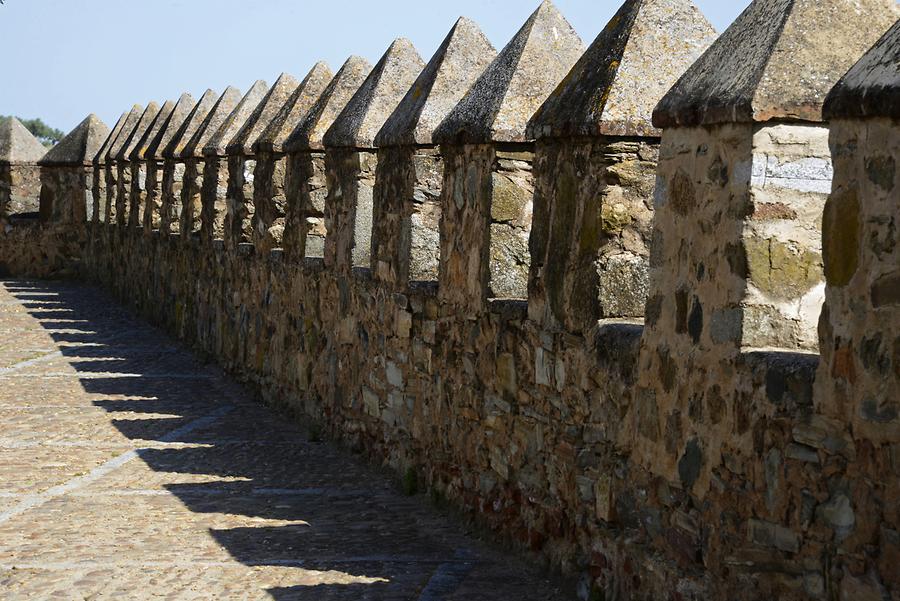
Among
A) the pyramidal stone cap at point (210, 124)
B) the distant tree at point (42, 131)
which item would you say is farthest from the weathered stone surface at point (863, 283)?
the distant tree at point (42, 131)

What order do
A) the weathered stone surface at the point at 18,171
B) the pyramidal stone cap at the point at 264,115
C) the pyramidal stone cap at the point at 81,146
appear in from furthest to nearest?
the weathered stone surface at the point at 18,171 → the pyramidal stone cap at the point at 81,146 → the pyramidal stone cap at the point at 264,115

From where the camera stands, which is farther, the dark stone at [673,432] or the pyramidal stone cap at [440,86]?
the pyramidal stone cap at [440,86]

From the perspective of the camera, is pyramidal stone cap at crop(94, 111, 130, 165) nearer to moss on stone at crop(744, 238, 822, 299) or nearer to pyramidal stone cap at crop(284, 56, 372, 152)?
pyramidal stone cap at crop(284, 56, 372, 152)

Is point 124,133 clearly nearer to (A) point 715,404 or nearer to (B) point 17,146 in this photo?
(B) point 17,146

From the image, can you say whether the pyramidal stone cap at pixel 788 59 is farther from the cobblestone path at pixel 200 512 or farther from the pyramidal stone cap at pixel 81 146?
the pyramidal stone cap at pixel 81 146

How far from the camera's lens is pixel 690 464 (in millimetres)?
4566

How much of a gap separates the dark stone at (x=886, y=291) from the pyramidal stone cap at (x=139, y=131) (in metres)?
16.9

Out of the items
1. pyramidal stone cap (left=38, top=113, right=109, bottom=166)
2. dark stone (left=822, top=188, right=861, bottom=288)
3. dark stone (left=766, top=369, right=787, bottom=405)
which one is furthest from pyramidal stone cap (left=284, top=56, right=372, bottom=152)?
pyramidal stone cap (left=38, top=113, right=109, bottom=166)

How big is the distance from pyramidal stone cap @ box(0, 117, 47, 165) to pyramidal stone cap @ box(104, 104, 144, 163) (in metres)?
3.72

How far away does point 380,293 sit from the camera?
838cm

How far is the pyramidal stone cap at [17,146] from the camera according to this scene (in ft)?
85.0

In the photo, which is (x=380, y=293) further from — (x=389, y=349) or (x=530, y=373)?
(x=530, y=373)

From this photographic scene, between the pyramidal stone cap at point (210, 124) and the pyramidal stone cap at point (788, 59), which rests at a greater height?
the pyramidal stone cap at point (210, 124)

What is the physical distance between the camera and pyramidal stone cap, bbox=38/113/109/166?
2498cm
